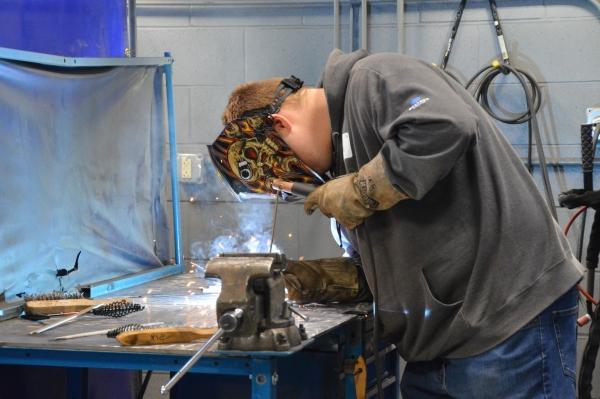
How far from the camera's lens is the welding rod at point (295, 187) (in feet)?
6.82

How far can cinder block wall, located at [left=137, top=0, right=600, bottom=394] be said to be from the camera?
3711 millimetres

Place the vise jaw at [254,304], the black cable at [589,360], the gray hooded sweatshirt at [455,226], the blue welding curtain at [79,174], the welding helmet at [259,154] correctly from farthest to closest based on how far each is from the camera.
→ the black cable at [589,360] < the blue welding curtain at [79,174] < the welding helmet at [259,154] < the gray hooded sweatshirt at [455,226] < the vise jaw at [254,304]

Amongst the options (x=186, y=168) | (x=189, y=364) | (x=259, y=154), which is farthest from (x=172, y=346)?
(x=186, y=168)

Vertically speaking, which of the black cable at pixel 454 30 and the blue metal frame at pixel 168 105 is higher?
the black cable at pixel 454 30

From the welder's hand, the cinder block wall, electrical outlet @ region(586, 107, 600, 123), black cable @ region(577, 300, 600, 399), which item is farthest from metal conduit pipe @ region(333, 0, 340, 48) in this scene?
black cable @ region(577, 300, 600, 399)

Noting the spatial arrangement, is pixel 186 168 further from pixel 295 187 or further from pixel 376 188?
pixel 376 188

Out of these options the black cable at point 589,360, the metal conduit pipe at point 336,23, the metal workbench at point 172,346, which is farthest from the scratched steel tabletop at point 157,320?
the metal conduit pipe at point 336,23

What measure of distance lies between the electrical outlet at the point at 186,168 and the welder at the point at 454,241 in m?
2.20

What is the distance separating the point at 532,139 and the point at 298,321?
6.88 ft

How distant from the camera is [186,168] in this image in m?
4.01

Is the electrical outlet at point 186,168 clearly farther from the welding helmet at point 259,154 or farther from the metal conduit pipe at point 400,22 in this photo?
the welding helmet at point 259,154

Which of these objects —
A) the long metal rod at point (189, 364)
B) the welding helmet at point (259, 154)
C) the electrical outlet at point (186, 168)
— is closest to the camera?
the long metal rod at point (189, 364)

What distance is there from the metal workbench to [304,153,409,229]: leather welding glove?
0.90ft

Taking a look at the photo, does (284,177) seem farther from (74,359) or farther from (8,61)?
(8,61)
